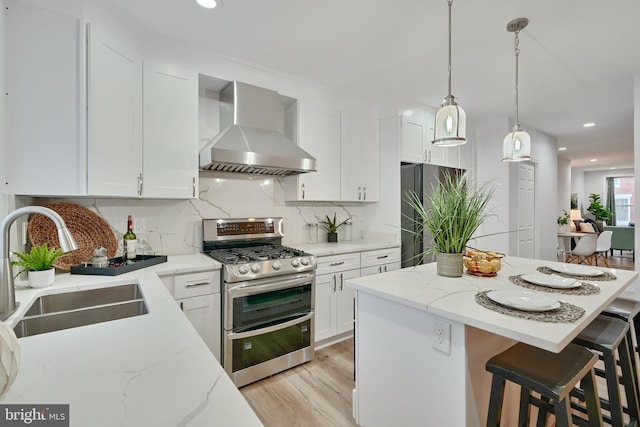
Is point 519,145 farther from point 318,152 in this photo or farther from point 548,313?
point 318,152

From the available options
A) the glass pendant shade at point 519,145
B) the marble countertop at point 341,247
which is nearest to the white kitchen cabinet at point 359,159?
the marble countertop at point 341,247

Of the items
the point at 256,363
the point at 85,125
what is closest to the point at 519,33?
the point at 85,125

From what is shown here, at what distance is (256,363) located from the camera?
227 cm

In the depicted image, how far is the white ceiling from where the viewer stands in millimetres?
1898

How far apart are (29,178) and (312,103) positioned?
87.4 inches

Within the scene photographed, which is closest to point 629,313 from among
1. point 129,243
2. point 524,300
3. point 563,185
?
point 524,300

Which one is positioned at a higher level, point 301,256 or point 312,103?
point 312,103

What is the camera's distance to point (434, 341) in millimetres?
1299

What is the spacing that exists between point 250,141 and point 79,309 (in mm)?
1602

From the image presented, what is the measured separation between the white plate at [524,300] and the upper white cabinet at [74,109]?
2180 millimetres

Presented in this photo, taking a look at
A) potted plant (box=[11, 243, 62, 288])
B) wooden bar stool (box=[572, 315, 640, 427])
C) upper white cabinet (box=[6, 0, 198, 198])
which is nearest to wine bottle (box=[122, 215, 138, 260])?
upper white cabinet (box=[6, 0, 198, 198])

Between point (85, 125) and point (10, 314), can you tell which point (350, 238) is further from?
point (10, 314)

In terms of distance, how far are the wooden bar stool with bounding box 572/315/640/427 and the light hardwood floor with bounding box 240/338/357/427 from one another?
50.7 inches

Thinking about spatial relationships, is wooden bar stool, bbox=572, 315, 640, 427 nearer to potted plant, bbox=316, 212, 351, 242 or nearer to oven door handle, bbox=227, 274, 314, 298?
oven door handle, bbox=227, 274, 314, 298
